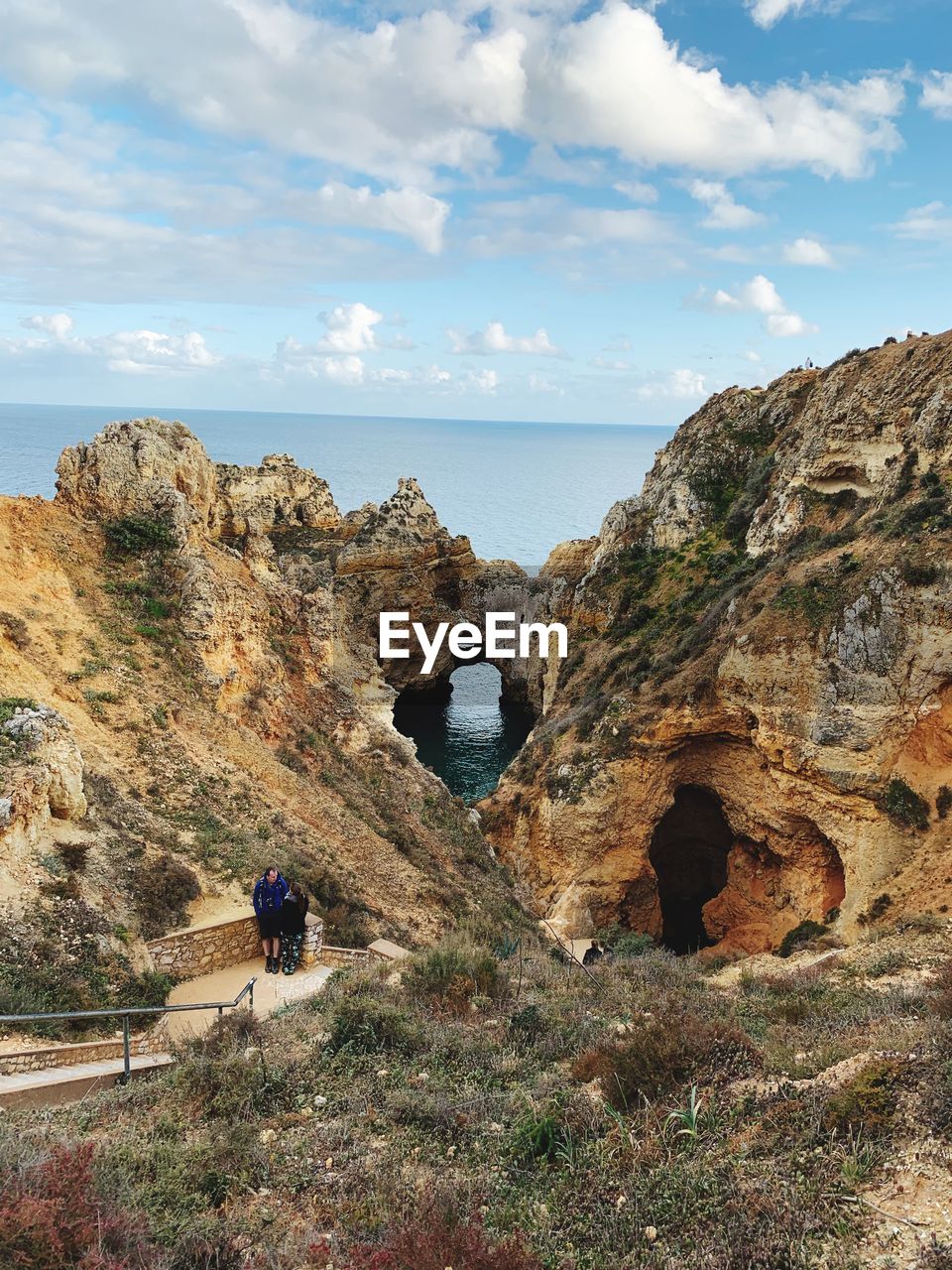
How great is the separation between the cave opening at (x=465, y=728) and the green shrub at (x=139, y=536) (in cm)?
2219

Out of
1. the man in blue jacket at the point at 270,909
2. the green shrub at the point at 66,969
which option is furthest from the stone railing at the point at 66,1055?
the man in blue jacket at the point at 270,909

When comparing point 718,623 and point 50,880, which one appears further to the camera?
point 718,623

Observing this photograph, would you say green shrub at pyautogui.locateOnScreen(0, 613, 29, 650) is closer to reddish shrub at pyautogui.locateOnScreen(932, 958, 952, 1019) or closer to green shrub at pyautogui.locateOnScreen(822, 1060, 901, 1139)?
green shrub at pyautogui.locateOnScreen(822, 1060, 901, 1139)

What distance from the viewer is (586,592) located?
35.2 metres

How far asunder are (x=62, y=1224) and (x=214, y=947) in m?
7.81

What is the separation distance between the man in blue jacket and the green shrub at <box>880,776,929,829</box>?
593 inches

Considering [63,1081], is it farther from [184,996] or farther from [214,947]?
[214,947]

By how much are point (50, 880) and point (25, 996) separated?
7.47ft

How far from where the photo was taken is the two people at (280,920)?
11.8m

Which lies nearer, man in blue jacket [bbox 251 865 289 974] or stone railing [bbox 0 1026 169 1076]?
stone railing [bbox 0 1026 169 1076]

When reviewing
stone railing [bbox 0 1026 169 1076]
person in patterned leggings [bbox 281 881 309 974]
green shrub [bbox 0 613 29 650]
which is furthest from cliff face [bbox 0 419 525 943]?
stone railing [bbox 0 1026 169 1076]

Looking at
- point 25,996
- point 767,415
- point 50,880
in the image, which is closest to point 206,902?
point 50,880

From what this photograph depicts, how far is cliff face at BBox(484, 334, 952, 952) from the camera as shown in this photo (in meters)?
19.7

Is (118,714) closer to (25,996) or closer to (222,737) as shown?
(222,737)
